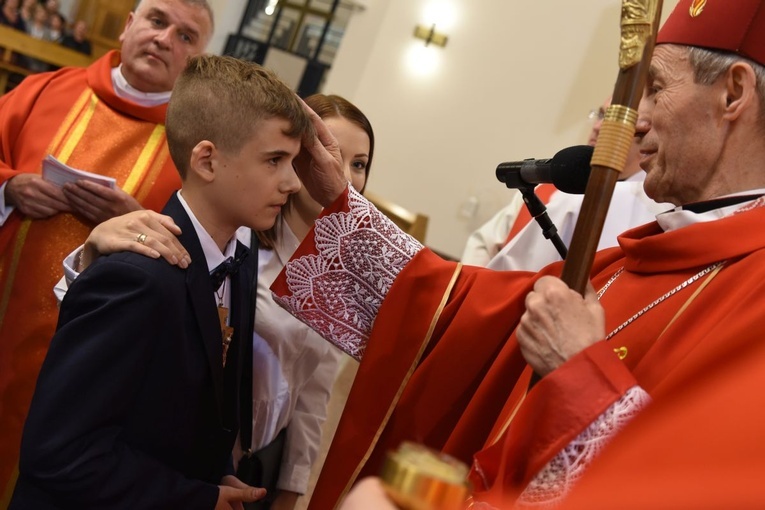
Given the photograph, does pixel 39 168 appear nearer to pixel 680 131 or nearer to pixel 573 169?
pixel 573 169

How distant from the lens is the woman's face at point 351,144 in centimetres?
260

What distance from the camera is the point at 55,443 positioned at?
1589mm

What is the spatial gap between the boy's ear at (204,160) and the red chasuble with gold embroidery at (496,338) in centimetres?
34

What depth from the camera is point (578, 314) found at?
1389mm

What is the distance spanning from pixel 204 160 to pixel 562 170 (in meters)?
0.88

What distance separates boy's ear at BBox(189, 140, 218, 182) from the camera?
1922 millimetres

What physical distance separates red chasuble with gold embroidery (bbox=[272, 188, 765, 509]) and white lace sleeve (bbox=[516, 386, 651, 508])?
1 cm

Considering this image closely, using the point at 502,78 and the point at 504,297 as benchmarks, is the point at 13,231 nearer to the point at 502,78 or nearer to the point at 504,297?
the point at 504,297

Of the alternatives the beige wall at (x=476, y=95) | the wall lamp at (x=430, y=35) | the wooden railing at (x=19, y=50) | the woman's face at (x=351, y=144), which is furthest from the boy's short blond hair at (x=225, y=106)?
the wooden railing at (x=19, y=50)

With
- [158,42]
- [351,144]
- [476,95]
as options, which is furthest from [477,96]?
[351,144]

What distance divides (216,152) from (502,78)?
7236mm

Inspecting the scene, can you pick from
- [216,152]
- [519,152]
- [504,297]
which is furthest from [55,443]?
[519,152]

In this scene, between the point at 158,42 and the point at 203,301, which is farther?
the point at 158,42

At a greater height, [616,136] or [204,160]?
[616,136]
